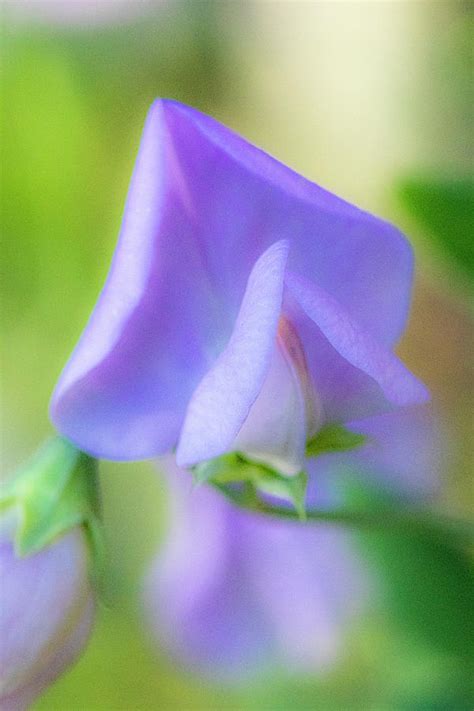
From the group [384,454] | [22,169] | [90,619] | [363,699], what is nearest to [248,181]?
[90,619]

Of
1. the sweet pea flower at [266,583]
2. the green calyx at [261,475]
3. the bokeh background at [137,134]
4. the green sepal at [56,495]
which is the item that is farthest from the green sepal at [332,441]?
the bokeh background at [137,134]

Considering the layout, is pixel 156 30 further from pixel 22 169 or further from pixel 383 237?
pixel 383 237

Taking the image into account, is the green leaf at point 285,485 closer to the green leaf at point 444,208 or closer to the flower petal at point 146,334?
the flower petal at point 146,334

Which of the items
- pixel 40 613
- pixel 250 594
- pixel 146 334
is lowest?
pixel 250 594

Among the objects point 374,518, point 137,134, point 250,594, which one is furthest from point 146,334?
point 137,134

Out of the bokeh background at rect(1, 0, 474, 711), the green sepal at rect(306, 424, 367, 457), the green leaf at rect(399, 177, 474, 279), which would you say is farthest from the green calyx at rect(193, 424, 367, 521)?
the bokeh background at rect(1, 0, 474, 711)

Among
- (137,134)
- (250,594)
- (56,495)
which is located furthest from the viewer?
(137,134)

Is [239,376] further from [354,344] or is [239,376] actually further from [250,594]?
[250,594]
